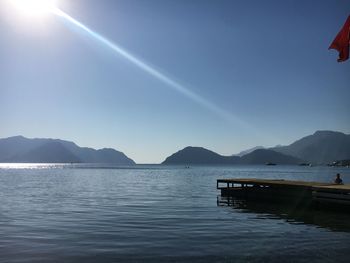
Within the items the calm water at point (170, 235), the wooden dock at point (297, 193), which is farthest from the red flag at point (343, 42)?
the calm water at point (170, 235)

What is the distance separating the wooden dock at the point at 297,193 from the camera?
33.7m

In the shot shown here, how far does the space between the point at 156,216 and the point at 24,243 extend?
1292cm

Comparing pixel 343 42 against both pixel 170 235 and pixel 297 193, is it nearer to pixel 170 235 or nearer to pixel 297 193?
pixel 297 193

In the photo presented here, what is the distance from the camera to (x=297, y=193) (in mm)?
41125

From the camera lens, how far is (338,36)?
31.7 metres

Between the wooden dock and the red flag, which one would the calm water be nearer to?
the wooden dock

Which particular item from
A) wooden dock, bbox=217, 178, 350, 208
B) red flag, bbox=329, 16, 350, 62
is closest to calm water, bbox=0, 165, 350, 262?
wooden dock, bbox=217, 178, 350, 208

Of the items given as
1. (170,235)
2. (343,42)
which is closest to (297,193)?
(343,42)

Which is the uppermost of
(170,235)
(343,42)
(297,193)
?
(343,42)

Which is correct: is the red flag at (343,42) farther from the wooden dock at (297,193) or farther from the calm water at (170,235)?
the calm water at (170,235)

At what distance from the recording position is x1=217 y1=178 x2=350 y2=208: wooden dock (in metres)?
33.7

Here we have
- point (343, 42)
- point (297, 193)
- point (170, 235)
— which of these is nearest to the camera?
point (170, 235)

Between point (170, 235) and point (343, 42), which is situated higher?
point (343, 42)

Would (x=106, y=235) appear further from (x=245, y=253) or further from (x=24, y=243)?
(x=245, y=253)
